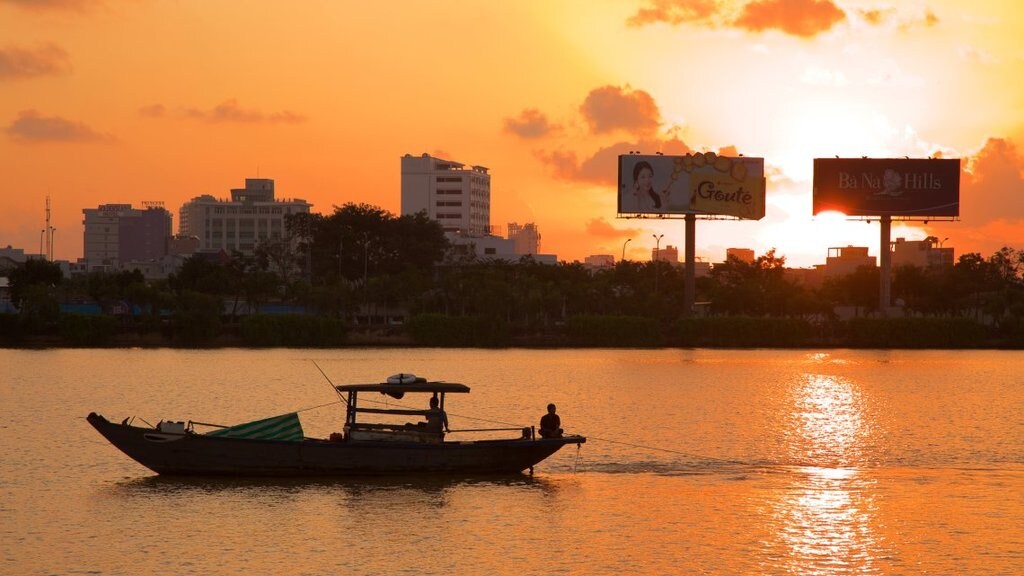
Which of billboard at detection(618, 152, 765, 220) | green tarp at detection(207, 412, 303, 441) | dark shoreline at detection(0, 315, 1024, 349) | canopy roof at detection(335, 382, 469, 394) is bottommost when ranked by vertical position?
green tarp at detection(207, 412, 303, 441)

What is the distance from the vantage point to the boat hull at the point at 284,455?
1505 inches

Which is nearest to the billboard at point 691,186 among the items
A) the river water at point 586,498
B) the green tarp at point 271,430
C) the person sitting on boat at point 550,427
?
the river water at point 586,498

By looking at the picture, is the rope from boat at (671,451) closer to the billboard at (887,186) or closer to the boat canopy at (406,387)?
the boat canopy at (406,387)

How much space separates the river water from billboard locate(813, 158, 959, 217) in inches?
1943

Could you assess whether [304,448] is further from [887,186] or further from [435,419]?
[887,186]

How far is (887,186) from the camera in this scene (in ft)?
397

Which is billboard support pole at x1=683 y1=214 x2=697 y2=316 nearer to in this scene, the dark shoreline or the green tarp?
the dark shoreline

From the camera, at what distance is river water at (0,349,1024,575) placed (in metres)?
30.8

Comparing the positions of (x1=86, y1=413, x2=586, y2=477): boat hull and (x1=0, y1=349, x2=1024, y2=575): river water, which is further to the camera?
(x1=86, y1=413, x2=586, y2=477): boat hull

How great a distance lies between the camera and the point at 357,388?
38.1 meters

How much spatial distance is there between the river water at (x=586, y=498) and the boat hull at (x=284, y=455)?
0.50 metres

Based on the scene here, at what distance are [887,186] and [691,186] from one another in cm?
1737

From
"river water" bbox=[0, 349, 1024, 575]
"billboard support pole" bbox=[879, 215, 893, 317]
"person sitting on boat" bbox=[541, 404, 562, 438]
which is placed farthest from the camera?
"billboard support pole" bbox=[879, 215, 893, 317]

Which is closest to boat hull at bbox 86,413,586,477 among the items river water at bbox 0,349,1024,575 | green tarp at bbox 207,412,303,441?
green tarp at bbox 207,412,303,441
